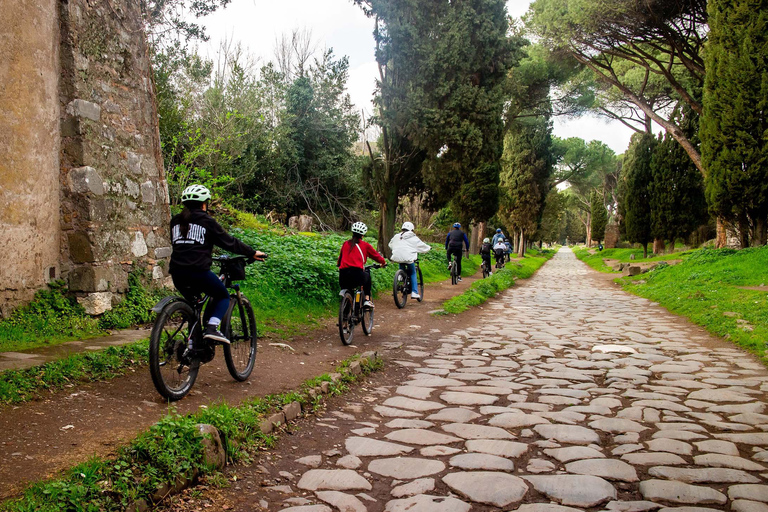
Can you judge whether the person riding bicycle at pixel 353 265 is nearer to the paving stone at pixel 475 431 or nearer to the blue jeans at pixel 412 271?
the paving stone at pixel 475 431

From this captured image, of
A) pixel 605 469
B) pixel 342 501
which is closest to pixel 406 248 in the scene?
pixel 605 469

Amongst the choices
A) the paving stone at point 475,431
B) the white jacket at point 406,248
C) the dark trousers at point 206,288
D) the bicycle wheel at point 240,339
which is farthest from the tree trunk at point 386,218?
the paving stone at point 475,431

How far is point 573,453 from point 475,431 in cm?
76

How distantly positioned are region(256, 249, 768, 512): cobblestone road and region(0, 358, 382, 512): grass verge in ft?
1.66

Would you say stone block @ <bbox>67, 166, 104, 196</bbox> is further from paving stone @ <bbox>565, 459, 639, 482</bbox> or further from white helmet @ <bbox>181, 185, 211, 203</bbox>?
paving stone @ <bbox>565, 459, 639, 482</bbox>

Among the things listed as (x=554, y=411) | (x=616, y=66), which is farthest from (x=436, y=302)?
(x=616, y=66)

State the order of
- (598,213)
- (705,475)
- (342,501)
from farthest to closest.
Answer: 1. (598,213)
2. (705,475)
3. (342,501)

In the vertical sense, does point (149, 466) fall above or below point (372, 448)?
above

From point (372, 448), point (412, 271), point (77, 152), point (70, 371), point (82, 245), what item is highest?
point (77, 152)

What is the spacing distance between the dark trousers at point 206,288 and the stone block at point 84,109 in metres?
3.31

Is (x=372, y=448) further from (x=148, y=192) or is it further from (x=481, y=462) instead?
(x=148, y=192)

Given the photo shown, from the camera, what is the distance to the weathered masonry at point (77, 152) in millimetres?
5852

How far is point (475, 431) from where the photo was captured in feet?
13.7

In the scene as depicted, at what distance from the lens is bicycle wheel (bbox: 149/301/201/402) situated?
403 cm
